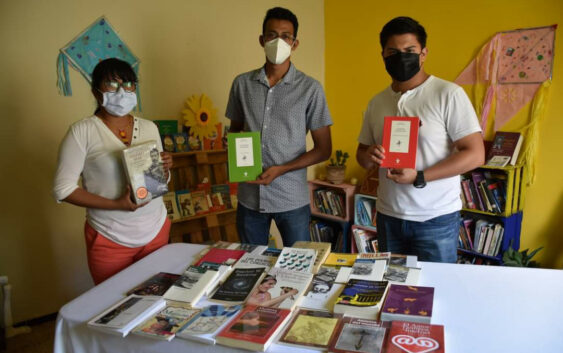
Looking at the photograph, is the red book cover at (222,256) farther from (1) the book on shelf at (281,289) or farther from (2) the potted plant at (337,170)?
(2) the potted plant at (337,170)

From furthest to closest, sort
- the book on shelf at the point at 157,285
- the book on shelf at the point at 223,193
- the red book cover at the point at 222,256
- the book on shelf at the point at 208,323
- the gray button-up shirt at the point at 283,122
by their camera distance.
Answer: the book on shelf at the point at 223,193, the gray button-up shirt at the point at 283,122, the red book cover at the point at 222,256, the book on shelf at the point at 157,285, the book on shelf at the point at 208,323

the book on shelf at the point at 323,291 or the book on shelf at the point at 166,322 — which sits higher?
the book on shelf at the point at 323,291

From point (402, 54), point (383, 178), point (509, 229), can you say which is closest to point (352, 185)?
point (509, 229)

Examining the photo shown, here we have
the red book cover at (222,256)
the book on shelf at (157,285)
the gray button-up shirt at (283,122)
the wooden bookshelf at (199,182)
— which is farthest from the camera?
the wooden bookshelf at (199,182)

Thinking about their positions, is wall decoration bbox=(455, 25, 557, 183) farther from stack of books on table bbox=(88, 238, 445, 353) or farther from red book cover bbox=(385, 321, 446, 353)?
red book cover bbox=(385, 321, 446, 353)

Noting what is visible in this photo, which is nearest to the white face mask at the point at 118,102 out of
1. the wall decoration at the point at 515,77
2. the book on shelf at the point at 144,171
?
the book on shelf at the point at 144,171

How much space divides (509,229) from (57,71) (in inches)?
126

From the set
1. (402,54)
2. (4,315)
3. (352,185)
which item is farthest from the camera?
(352,185)

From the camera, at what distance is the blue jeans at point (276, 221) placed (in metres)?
1.98

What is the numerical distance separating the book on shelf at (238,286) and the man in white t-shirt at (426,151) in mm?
683

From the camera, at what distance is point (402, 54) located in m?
1.58

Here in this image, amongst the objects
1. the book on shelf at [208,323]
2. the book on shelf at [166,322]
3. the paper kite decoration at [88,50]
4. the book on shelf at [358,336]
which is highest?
the paper kite decoration at [88,50]

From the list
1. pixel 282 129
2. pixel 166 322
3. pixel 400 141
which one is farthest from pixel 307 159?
pixel 166 322

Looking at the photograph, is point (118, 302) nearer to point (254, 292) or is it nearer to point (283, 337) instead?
point (254, 292)
